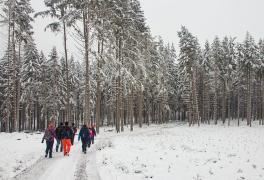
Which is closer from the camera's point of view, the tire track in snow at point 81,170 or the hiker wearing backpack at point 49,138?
the tire track in snow at point 81,170

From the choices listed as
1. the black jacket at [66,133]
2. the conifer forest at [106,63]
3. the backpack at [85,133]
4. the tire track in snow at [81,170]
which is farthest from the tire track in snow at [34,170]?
the conifer forest at [106,63]

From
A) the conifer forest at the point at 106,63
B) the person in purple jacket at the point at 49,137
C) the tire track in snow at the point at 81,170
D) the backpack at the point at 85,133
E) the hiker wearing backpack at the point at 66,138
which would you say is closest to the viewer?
the tire track in snow at the point at 81,170

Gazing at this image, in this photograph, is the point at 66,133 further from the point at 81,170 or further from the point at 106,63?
the point at 106,63

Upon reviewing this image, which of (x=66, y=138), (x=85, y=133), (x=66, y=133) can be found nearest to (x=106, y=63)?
(x=85, y=133)

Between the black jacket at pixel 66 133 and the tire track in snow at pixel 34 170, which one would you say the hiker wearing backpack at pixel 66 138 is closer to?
the black jacket at pixel 66 133

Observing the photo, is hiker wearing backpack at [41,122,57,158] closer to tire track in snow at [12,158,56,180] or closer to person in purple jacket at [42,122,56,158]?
person in purple jacket at [42,122,56,158]

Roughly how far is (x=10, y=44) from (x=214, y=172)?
1032 inches

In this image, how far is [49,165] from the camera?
41.6 ft

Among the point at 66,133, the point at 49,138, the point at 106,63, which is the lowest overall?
the point at 49,138

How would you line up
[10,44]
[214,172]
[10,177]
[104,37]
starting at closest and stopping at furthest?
1. [10,177]
2. [214,172]
3. [104,37]
4. [10,44]

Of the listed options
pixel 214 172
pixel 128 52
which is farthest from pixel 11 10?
pixel 214 172

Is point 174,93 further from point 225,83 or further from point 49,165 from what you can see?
point 49,165

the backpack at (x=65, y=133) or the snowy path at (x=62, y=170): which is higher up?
the backpack at (x=65, y=133)

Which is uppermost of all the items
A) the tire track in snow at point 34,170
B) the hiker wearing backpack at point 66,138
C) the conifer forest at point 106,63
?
the conifer forest at point 106,63
